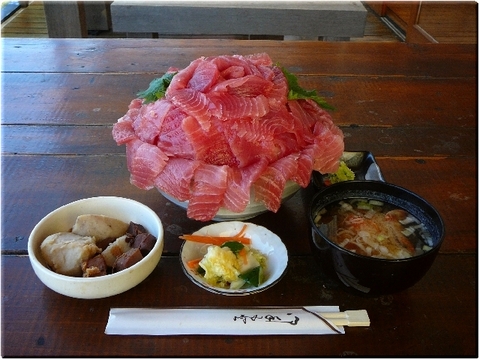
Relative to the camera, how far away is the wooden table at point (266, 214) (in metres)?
0.76

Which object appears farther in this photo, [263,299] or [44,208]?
[44,208]

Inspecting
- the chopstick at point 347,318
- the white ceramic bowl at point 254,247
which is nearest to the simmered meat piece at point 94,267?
the white ceramic bowl at point 254,247

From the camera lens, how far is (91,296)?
2.56 ft

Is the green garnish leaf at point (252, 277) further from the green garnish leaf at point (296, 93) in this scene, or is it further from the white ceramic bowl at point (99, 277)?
the green garnish leaf at point (296, 93)

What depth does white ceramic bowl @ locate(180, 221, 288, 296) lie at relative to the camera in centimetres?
79

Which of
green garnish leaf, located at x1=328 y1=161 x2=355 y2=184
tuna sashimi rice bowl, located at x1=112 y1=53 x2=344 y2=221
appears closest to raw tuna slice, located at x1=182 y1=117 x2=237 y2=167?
tuna sashimi rice bowl, located at x1=112 y1=53 x2=344 y2=221

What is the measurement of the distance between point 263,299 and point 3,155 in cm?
75

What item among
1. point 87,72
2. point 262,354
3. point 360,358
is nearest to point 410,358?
point 360,358

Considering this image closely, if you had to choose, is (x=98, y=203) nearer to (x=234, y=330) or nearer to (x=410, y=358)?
(x=234, y=330)

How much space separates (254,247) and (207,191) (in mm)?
130

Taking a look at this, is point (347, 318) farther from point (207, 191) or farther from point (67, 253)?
point (67, 253)

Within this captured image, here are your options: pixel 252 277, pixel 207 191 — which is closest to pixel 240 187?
pixel 207 191

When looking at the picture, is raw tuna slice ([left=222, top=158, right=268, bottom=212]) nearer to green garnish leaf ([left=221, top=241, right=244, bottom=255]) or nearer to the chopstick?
green garnish leaf ([left=221, top=241, right=244, bottom=255])

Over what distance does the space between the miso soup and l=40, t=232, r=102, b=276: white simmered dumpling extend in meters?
0.38
